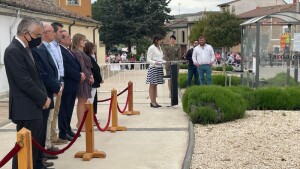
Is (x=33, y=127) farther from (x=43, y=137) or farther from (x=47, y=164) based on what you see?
(x=47, y=164)

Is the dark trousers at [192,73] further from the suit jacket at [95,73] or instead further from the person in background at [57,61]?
the person in background at [57,61]

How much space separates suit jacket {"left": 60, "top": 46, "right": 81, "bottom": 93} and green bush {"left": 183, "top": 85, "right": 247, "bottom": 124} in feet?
9.04

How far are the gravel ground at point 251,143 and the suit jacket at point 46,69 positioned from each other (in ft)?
6.93

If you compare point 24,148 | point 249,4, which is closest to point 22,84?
point 24,148

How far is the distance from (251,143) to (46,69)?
346 centimetres

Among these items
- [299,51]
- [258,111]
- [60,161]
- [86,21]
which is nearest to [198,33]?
[86,21]

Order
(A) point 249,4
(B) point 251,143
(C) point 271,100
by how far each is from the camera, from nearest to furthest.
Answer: (B) point 251,143 < (C) point 271,100 < (A) point 249,4

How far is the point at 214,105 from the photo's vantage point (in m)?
9.76

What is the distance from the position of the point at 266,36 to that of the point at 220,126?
19.3ft

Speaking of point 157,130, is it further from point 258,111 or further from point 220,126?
point 258,111

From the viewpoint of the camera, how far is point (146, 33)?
159 ft

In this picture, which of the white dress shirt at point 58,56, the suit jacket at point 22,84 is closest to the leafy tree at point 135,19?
the white dress shirt at point 58,56

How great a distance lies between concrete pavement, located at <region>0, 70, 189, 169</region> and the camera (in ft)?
21.9

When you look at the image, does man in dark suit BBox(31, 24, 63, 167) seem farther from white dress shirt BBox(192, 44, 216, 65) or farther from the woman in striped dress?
white dress shirt BBox(192, 44, 216, 65)
